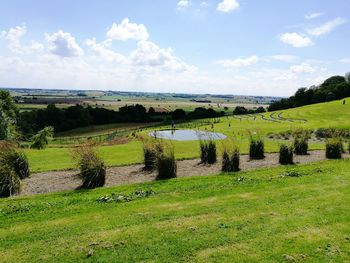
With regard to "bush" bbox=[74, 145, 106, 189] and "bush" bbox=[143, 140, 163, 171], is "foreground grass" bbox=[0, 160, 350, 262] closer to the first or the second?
"bush" bbox=[74, 145, 106, 189]

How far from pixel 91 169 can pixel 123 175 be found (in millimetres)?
2623

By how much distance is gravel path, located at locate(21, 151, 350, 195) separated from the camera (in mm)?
16250

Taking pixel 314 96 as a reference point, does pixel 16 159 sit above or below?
below

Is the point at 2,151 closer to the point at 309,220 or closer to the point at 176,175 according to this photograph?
the point at 176,175

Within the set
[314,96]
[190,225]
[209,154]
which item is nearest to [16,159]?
[209,154]

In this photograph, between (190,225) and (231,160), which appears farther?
(231,160)

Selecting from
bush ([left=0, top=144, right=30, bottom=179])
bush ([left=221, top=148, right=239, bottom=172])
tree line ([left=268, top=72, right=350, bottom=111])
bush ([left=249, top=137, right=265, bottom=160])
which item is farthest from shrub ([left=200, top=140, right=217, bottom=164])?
tree line ([left=268, top=72, right=350, bottom=111])

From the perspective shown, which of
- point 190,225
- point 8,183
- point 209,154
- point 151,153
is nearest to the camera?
point 190,225

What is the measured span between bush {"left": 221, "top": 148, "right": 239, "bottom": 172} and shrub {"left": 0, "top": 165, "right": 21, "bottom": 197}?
32.9 feet

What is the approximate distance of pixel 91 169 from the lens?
15750 mm

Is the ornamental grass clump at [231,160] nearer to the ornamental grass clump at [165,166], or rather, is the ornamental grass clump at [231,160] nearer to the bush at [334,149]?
the ornamental grass clump at [165,166]

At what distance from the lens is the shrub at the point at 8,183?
585 inches

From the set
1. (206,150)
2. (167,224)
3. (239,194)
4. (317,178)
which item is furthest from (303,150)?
(167,224)

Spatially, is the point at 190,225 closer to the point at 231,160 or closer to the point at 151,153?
the point at 231,160
